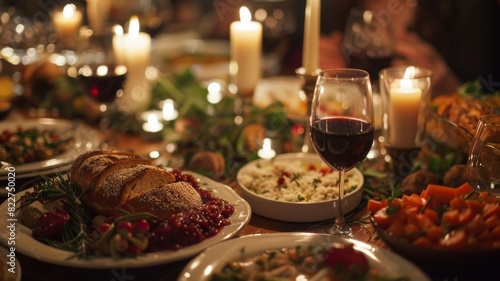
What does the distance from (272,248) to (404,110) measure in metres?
0.70

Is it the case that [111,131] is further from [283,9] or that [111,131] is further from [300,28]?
[300,28]

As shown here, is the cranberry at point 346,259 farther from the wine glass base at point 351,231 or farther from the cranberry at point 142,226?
the cranberry at point 142,226

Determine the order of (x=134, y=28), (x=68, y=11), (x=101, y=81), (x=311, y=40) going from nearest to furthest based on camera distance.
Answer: (x=311, y=40), (x=101, y=81), (x=134, y=28), (x=68, y=11)

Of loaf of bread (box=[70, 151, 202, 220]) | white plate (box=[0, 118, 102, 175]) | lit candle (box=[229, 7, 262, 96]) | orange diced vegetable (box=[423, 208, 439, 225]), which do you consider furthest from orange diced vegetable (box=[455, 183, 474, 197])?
white plate (box=[0, 118, 102, 175])

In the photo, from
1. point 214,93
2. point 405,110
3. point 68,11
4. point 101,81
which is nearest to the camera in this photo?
point 405,110

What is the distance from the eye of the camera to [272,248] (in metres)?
1.24

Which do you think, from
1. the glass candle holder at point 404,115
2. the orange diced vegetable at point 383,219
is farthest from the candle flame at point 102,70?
the orange diced vegetable at point 383,219

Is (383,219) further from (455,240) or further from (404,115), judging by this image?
(404,115)

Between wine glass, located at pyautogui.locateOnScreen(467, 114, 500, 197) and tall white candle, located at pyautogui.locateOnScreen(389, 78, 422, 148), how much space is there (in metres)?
0.40

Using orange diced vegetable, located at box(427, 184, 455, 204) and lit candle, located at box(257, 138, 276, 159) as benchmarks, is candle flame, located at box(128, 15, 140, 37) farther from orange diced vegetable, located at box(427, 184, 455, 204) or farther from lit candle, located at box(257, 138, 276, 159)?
orange diced vegetable, located at box(427, 184, 455, 204)

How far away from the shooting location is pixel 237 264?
1.17 meters

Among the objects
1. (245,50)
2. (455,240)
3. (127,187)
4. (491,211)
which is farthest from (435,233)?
(245,50)

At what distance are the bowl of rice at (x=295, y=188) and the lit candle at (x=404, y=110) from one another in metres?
0.19

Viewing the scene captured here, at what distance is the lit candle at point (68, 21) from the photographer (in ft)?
9.45
